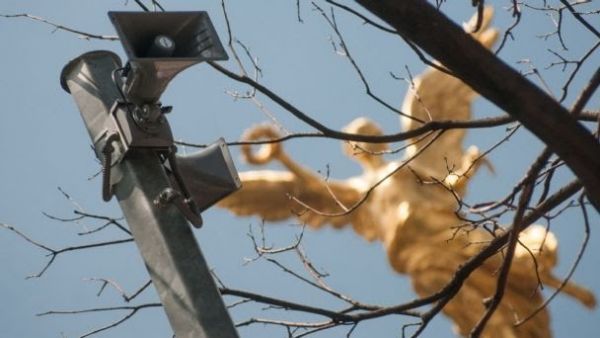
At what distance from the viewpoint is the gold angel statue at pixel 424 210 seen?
6.54m

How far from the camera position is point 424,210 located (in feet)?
22.1

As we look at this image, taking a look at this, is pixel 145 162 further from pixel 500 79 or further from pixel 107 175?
pixel 500 79

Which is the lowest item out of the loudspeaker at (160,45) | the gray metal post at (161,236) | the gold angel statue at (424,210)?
the gray metal post at (161,236)

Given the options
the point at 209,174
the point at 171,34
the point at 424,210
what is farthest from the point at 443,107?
the point at 171,34

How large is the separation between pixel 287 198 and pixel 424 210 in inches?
29.2

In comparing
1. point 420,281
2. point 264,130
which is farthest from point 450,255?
point 264,130

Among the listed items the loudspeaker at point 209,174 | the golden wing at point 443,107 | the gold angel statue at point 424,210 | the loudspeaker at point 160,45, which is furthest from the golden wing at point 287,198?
the loudspeaker at point 160,45

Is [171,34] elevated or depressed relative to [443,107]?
depressed

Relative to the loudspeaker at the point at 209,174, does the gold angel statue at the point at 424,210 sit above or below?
above

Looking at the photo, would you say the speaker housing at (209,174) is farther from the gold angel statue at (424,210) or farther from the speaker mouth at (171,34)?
the gold angel statue at (424,210)

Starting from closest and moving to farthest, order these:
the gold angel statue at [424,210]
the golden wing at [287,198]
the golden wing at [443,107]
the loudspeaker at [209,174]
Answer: the loudspeaker at [209,174] < the gold angel statue at [424,210] < the golden wing at [287,198] < the golden wing at [443,107]

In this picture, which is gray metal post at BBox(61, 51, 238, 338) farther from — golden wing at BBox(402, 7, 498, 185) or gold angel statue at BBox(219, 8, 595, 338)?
golden wing at BBox(402, 7, 498, 185)

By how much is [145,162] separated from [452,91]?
15.7 ft

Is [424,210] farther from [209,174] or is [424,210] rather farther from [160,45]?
[160,45]
